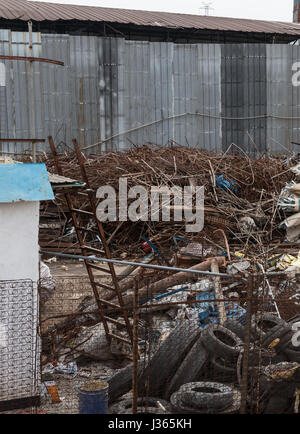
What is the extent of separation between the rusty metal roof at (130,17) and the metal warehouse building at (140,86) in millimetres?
84

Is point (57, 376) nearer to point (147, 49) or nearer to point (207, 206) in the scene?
point (207, 206)

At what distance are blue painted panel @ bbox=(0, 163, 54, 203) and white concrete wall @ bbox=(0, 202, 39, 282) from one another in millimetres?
141

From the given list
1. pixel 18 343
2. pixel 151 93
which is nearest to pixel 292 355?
pixel 18 343

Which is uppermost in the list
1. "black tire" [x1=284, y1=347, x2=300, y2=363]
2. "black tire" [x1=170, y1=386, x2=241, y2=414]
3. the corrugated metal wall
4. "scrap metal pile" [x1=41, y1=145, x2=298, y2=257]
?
the corrugated metal wall

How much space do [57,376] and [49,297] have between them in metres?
1.45

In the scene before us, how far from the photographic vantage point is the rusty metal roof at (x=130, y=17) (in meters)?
19.3

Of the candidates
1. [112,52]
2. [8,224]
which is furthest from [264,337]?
[112,52]

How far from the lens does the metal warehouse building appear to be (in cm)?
1769

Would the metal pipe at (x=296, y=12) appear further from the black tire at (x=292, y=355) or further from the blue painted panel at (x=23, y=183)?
the black tire at (x=292, y=355)

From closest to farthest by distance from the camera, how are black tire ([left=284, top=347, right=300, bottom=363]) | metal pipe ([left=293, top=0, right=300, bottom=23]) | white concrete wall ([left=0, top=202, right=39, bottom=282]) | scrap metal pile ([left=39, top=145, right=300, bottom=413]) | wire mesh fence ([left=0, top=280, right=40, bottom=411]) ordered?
scrap metal pile ([left=39, top=145, right=300, bottom=413]), black tire ([left=284, top=347, right=300, bottom=363]), wire mesh fence ([left=0, top=280, right=40, bottom=411]), white concrete wall ([left=0, top=202, right=39, bottom=282]), metal pipe ([left=293, top=0, right=300, bottom=23])

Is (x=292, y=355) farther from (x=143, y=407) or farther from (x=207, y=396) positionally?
(x=143, y=407)

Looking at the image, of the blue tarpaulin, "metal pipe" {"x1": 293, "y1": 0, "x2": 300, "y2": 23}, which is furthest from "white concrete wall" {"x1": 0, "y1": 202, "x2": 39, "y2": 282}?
"metal pipe" {"x1": 293, "y1": 0, "x2": 300, "y2": 23}

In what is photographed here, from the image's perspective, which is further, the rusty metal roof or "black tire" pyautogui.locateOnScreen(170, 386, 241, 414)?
the rusty metal roof

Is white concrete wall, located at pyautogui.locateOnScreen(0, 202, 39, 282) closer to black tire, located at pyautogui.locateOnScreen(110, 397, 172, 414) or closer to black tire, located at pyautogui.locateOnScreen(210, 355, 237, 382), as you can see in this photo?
black tire, located at pyautogui.locateOnScreen(110, 397, 172, 414)
